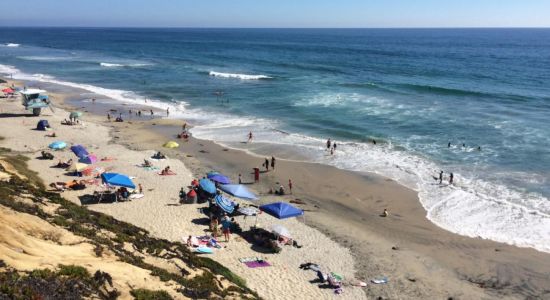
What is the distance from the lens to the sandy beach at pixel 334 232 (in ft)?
56.5

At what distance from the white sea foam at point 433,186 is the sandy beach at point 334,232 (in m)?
0.96

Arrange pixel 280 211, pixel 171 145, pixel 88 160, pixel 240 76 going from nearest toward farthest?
pixel 280 211 → pixel 88 160 → pixel 171 145 → pixel 240 76

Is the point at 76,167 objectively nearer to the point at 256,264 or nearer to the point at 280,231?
the point at 280,231

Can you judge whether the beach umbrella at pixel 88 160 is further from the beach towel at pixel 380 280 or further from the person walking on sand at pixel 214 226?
the beach towel at pixel 380 280

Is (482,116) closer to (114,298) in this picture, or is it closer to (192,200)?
(192,200)

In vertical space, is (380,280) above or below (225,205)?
below

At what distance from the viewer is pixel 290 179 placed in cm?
2864

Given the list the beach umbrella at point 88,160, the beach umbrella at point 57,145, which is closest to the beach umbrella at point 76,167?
the beach umbrella at point 88,160

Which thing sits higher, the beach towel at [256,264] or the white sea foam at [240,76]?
the white sea foam at [240,76]

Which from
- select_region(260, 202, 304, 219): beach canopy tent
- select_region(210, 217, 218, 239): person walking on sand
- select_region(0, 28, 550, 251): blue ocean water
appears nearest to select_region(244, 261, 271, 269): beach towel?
select_region(210, 217, 218, 239): person walking on sand

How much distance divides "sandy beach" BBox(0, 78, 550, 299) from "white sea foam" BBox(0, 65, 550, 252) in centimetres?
96

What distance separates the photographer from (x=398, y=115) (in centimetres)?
4594

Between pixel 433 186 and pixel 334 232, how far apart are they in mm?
9344

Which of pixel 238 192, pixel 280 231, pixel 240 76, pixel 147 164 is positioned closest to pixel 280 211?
pixel 280 231
